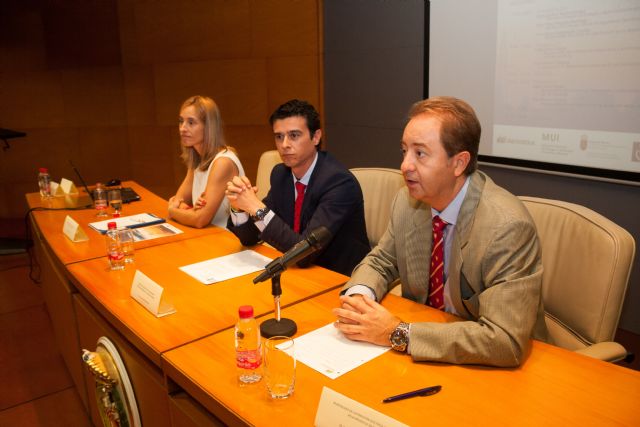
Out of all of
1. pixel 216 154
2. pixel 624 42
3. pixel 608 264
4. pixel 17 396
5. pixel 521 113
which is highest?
pixel 624 42

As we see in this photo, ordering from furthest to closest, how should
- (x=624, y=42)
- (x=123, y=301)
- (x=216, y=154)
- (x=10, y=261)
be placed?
(x=10, y=261) → (x=216, y=154) → (x=624, y=42) → (x=123, y=301)

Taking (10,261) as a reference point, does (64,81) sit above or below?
above

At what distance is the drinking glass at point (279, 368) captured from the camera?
1.30 m

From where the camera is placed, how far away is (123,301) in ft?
6.24

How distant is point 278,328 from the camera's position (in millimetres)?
1615

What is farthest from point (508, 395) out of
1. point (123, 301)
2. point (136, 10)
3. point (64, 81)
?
point (64, 81)

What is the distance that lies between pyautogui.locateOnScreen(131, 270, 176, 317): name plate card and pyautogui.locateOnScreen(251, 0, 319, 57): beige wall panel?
11.4 ft

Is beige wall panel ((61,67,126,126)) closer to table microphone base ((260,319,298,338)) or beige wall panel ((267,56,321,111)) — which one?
beige wall panel ((267,56,321,111))

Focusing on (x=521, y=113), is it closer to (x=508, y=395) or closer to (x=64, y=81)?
(x=508, y=395)

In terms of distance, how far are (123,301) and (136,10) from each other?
4545 millimetres

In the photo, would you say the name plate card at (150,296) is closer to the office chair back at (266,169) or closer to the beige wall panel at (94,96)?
the office chair back at (266,169)

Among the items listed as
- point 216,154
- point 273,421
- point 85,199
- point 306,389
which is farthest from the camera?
point 85,199

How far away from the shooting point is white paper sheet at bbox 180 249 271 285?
2092 mm

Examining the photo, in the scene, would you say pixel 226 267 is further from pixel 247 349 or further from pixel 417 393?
pixel 417 393
